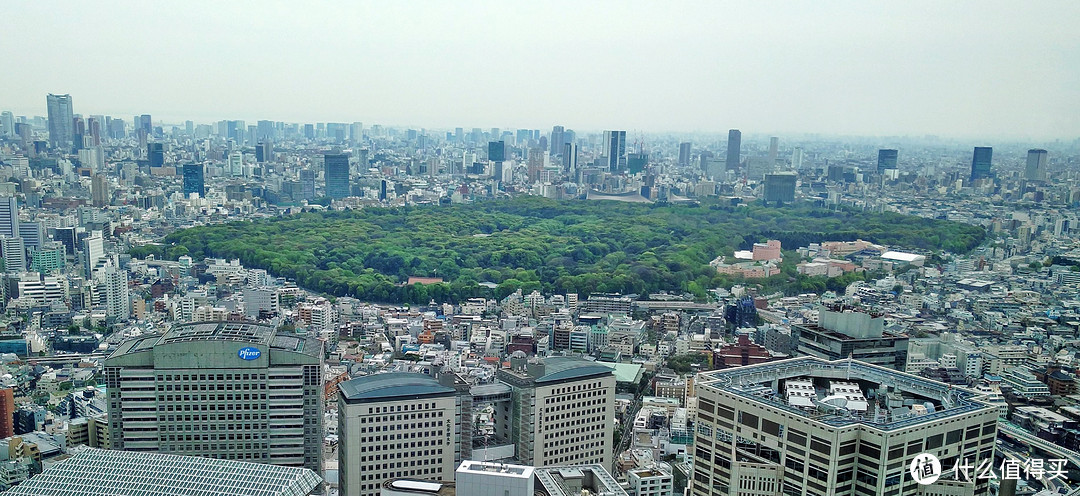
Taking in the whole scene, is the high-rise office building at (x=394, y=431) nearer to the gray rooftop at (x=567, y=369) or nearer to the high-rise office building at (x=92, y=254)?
the gray rooftop at (x=567, y=369)

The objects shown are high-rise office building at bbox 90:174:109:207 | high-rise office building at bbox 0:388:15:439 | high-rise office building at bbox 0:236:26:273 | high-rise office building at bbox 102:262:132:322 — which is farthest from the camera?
high-rise office building at bbox 90:174:109:207

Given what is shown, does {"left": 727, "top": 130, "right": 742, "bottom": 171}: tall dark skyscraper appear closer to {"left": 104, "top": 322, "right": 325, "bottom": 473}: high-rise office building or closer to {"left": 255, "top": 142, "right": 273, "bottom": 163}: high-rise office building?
{"left": 255, "top": 142, "right": 273, "bottom": 163}: high-rise office building

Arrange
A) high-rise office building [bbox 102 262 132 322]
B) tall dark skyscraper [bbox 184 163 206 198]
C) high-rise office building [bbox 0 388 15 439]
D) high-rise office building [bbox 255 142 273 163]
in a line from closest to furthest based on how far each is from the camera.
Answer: high-rise office building [bbox 0 388 15 439] < high-rise office building [bbox 102 262 132 322] < tall dark skyscraper [bbox 184 163 206 198] < high-rise office building [bbox 255 142 273 163]

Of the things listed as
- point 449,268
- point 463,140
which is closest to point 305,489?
point 449,268

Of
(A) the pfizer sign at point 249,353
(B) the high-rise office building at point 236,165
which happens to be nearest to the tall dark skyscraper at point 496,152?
(B) the high-rise office building at point 236,165

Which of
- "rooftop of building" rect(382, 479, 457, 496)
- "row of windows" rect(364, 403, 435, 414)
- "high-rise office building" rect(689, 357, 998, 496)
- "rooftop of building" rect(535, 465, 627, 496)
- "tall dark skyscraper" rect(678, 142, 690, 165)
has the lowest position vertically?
"row of windows" rect(364, 403, 435, 414)

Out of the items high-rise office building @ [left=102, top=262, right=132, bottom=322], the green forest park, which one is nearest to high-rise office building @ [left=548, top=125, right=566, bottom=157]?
the green forest park

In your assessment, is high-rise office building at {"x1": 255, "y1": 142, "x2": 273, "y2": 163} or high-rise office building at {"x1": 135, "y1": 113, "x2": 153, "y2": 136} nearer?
high-rise office building at {"x1": 135, "y1": 113, "x2": 153, "y2": 136}
